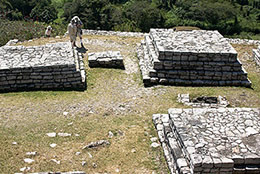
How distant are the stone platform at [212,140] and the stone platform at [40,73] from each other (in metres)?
3.86

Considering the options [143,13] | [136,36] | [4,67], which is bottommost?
[143,13]

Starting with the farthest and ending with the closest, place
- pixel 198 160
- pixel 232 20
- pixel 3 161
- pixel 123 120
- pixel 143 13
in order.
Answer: pixel 232 20 < pixel 143 13 < pixel 123 120 < pixel 3 161 < pixel 198 160

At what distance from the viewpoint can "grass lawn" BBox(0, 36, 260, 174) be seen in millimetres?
7113

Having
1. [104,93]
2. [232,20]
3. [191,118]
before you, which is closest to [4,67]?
[104,93]

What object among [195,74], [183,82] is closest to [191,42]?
[195,74]

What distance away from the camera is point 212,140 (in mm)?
6645

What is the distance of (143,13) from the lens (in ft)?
98.2

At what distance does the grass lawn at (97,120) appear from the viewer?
7113 mm

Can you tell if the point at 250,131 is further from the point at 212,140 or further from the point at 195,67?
the point at 195,67

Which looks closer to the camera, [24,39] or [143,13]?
[24,39]

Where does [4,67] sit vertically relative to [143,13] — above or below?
above

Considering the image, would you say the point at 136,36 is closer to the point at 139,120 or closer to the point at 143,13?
the point at 139,120

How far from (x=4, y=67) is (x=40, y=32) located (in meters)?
7.46

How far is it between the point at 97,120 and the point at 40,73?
2.82 metres
